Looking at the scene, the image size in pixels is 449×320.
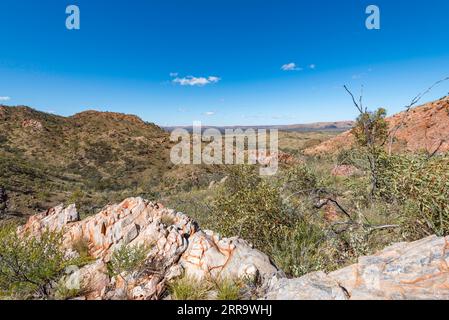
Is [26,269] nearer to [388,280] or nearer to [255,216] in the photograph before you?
[255,216]

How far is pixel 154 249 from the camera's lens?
5.41m

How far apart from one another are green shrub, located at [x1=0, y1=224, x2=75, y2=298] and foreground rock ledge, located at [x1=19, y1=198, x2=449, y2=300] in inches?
21.3

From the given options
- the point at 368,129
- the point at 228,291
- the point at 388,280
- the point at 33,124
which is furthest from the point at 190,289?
the point at 33,124

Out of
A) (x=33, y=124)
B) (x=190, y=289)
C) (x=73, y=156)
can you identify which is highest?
(x=33, y=124)

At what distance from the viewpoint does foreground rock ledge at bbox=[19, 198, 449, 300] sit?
134 inches

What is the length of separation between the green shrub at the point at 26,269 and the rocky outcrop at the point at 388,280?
372 cm

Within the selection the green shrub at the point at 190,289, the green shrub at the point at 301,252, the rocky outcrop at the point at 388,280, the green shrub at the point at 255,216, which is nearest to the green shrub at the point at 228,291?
the green shrub at the point at 190,289

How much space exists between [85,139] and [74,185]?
1802cm

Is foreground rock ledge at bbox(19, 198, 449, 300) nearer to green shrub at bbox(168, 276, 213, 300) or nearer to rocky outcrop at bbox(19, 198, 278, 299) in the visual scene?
rocky outcrop at bbox(19, 198, 278, 299)

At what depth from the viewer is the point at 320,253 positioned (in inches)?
218

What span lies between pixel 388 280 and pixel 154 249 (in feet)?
12.7

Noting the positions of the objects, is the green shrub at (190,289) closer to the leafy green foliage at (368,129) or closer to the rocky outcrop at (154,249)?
the rocky outcrop at (154,249)

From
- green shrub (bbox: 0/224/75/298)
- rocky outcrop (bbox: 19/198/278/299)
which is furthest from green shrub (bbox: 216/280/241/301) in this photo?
green shrub (bbox: 0/224/75/298)
